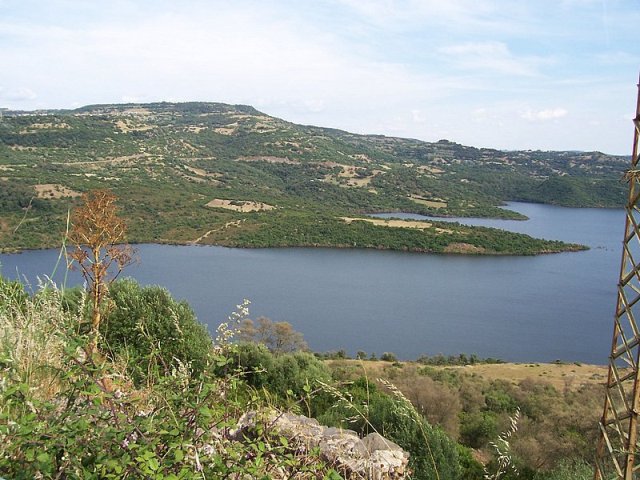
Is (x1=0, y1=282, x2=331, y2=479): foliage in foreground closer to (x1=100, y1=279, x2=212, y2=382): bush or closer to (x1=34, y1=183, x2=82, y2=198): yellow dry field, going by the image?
(x1=100, y1=279, x2=212, y2=382): bush

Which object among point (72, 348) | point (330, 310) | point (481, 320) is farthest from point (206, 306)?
point (72, 348)

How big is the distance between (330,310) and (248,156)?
234ft

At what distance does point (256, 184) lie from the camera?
8600 centimetres

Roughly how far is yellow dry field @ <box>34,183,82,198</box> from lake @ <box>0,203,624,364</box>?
8825mm

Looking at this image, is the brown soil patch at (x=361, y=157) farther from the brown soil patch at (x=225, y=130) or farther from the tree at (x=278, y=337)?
the tree at (x=278, y=337)

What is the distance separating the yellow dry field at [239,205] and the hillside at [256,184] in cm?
27

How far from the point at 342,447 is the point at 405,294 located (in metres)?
41.0

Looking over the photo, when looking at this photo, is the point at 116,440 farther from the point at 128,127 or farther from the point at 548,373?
the point at 128,127

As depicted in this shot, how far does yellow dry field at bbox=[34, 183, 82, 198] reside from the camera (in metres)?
52.5

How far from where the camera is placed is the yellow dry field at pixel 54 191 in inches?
2067

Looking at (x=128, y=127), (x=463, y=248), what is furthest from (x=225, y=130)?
(x=463, y=248)

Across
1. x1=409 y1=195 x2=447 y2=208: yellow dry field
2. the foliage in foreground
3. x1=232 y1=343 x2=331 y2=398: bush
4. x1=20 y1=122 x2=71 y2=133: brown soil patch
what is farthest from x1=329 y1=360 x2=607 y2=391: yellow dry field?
x1=20 y1=122 x2=71 y2=133: brown soil patch

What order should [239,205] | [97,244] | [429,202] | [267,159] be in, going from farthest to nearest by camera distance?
[267,159]
[429,202]
[239,205]
[97,244]

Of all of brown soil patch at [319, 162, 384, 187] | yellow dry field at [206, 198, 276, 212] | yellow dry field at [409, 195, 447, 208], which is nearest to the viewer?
yellow dry field at [206, 198, 276, 212]
